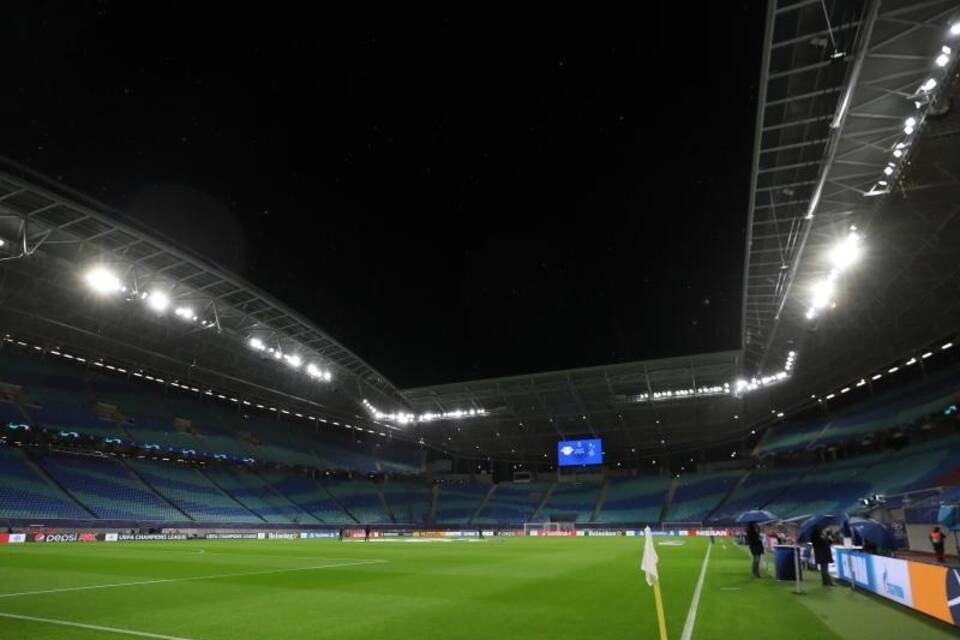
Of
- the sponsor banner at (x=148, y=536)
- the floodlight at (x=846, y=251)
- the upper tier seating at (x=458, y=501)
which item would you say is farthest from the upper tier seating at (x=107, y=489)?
the floodlight at (x=846, y=251)

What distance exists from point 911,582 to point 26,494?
5135 cm

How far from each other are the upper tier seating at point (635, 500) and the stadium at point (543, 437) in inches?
Result: 16.9

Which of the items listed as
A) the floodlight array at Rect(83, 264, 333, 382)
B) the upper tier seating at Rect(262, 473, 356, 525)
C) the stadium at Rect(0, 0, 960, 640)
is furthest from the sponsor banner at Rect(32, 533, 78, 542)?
the upper tier seating at Rect(262, 473, 356, 525)

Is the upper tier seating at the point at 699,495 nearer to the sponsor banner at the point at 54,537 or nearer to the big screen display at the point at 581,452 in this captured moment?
the big screen display at the point at 581,452

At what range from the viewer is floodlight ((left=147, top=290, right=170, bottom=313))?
33406 millimetres

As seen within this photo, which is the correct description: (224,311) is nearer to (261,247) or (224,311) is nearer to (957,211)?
(261,247)

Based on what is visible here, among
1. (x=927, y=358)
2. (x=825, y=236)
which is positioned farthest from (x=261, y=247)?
(x=927, y=358)

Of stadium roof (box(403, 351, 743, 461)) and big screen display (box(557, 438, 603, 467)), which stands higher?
stadium roof (box(403, 351, 743, 461))

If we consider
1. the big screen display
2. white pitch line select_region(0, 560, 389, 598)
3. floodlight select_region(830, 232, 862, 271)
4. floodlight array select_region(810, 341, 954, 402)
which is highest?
floodlight select_region(830, 232, 862, 271)

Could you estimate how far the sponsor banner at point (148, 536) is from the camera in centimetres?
4245

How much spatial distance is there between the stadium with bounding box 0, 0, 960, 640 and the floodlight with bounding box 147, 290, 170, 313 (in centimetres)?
114

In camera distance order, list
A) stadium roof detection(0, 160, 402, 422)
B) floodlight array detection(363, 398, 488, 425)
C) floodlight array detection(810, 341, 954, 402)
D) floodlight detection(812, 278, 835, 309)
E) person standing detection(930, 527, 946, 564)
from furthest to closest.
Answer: floodlight array detection(363, 398, 488, 425) < floodlight array detection(810, 341, 954, 402) < floodlight detection(812, 278, 835, 309) < stadium roof detection(0, 160, 402, 422) < person standing detection(930, 527, 946, 564)

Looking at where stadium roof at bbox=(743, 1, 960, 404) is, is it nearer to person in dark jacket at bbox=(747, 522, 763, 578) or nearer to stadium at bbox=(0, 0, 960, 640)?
stadium at bbox=(0, 0, 960, 640)

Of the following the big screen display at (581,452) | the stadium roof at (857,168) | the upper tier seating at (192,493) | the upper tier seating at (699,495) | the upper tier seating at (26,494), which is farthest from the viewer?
the upper tier seating at (699,495)
